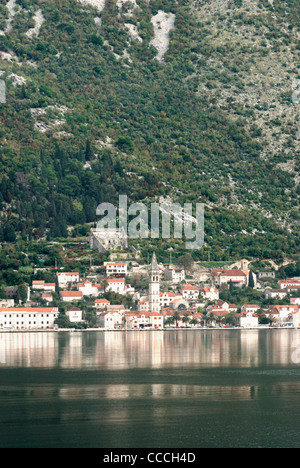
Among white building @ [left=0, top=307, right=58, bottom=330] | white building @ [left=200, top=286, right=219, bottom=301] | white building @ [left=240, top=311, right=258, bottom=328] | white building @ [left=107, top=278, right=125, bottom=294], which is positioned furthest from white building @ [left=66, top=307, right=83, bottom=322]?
white building @ [left=240, top=311, right=258, bottom=328]

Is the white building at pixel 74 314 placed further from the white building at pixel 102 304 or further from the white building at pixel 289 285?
the white building at pixel 289 285

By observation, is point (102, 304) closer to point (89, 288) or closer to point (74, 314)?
point (89, 288)

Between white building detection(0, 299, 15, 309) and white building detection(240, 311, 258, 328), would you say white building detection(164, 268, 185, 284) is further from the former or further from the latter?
white building detection(0, 299, 15, 309)

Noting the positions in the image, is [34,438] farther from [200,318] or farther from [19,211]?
[19,211]

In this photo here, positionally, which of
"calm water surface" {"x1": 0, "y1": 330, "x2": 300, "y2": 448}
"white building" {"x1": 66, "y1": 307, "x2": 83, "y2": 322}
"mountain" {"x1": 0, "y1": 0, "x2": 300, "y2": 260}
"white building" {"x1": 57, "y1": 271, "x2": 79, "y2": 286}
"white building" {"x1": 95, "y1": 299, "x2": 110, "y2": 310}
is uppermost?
"mountain" {"x1": 0, "y1": 0, "x2": 300, "y2": 260}

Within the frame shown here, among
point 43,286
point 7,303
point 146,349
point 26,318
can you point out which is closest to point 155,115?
point 43,286

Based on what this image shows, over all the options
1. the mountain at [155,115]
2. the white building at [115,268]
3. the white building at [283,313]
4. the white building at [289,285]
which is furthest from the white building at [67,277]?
the white building at [289,285]
